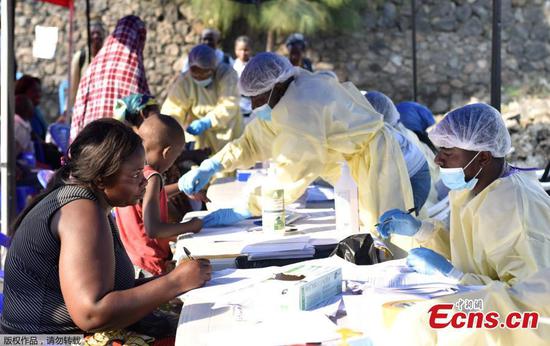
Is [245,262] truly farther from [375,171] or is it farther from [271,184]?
[375,171]

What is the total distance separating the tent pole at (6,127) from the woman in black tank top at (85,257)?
2532mm

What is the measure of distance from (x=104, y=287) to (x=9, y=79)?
9.89 ft

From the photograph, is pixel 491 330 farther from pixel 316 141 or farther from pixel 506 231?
pixel 316 141

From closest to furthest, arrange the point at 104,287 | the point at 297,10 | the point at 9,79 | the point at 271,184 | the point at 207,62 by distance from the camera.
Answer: the point at 104,287 → the point at 271,184 → the point at 9,79 → the point at 207,62 → the point at 297,10

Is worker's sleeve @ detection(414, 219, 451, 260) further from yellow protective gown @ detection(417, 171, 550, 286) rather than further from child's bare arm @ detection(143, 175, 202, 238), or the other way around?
child's bare arm @ detection(143, 175, 202, 238)

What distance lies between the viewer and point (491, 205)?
222 cm

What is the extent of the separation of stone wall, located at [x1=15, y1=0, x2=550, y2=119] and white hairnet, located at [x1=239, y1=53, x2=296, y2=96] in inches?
362

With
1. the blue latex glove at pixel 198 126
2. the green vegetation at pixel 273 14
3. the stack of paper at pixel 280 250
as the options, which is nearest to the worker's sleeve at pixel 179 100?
the blue latex glove at pixel 198 126

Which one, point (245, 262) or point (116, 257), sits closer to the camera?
point (116, 257)

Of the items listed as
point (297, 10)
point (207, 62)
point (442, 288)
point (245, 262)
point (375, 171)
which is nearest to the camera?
point (442, 288)

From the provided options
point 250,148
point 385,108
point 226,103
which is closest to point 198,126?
point 226,103

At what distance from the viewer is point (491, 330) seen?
1688 mm

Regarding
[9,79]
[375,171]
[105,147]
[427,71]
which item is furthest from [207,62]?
[427,71]

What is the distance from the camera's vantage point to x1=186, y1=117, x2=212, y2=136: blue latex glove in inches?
225
